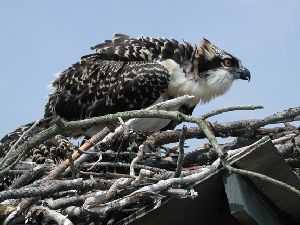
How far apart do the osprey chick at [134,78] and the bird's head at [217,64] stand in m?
0.01

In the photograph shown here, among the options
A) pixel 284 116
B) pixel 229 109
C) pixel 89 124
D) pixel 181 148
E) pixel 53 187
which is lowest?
pixel 284 116

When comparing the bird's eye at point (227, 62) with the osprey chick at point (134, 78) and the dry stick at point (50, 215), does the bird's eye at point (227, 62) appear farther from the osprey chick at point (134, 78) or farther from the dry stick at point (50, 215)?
the dry stick at point (50, 215)

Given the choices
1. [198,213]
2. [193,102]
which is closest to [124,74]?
[193,102]

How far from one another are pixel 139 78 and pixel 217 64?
4.27 feet

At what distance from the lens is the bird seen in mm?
8781

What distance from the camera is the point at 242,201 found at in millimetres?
5004

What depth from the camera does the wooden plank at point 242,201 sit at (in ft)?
16.5

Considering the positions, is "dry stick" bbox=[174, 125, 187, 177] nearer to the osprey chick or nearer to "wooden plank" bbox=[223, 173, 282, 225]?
"wooden plank" bbox=[223, 173, 282, 225]

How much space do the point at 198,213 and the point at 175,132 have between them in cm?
159

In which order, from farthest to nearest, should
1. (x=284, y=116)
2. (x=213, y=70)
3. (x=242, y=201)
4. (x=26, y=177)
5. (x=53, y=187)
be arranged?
(x=213, y=70) → (x=284, y=116) → (x=26, y=177) → (x=242, y=201) → (x=53, y=187)

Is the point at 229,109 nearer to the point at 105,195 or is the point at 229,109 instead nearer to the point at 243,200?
the point at 243,200

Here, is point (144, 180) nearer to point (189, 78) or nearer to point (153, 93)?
point (153, 93)

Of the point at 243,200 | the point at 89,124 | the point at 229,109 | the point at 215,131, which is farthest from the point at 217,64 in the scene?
the point at 89,124

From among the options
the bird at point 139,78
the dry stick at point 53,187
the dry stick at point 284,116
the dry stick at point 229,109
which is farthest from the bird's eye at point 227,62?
the dry stick at point 229,109
